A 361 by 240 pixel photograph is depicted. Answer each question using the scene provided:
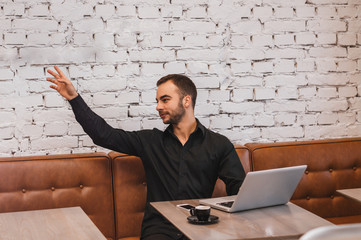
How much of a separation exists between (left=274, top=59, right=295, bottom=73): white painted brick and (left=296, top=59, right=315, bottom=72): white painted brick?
0.04 meters

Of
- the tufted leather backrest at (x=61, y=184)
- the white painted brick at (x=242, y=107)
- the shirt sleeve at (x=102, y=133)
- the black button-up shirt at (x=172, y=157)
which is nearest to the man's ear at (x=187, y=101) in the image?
the black button-up shirt at (x=172, y=157)

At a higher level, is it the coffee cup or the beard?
the beard

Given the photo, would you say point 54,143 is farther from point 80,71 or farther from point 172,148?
point 172,148

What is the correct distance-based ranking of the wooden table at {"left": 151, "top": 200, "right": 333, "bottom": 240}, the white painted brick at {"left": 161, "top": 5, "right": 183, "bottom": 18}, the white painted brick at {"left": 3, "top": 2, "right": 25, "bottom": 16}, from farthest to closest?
the white painted brick at {"left": 161, "top": 5, "right": 183, "bottom": 18}
the white painted brick at {"left": 3, "top": 2, "right": 25, "bottom": 16}
the wooden table at {"left": 151, "top": 200, "right": 333, "bottom": 240}

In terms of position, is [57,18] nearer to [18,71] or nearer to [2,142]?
[18,71]

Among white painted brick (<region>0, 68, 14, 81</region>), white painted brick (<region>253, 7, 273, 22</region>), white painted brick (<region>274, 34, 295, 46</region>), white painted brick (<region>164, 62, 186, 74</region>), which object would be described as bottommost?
white painted brick (<region>0, 68, 14, 81</region>)

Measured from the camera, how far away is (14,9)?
2.85 m

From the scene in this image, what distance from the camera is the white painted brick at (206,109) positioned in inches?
125

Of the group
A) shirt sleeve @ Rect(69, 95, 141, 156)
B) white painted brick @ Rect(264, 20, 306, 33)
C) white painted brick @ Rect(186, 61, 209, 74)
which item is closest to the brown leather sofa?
shirt sleeve @ Rect(69, 95, 141, 156)

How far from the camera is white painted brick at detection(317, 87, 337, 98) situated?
3369 mm

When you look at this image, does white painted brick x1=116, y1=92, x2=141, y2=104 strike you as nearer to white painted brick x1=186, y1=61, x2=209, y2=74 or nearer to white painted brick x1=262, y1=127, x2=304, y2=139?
white painted brick x1=186, y1=61, x2=209, y2=74

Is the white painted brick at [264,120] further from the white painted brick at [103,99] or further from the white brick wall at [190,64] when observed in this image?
the white painted brick at [103,99]

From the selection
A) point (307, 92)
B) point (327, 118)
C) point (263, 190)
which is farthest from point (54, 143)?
point (327, 118)

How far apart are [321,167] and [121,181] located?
1.21 meters
